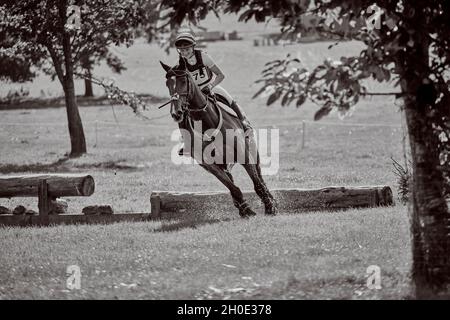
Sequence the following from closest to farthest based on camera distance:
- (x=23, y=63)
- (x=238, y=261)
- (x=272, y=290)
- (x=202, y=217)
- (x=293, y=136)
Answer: (x=272, y=290)
(x=238, y=261)
(x=202, y=217)
(x=293, y=136)
(x=23, y=63)

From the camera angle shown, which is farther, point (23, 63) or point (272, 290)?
point (23, 63)

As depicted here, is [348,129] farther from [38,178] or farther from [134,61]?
[134,61]

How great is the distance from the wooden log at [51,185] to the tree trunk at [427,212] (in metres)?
7.79

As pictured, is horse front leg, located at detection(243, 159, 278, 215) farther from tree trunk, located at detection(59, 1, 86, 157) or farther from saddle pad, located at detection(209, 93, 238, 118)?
tree trunk, located at detection(59, 1, 86, 157)

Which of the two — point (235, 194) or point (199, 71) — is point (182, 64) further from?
point (235, 194)

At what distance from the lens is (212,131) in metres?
14.9

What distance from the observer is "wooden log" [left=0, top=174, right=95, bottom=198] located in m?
15.4

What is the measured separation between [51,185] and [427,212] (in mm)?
8407

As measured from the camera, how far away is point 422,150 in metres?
8.96

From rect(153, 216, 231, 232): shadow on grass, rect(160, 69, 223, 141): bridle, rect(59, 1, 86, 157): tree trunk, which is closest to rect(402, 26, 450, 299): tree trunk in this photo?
rect(153, 216, 231, 232): shadow on grass

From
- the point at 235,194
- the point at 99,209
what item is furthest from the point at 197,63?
the point at 99,209

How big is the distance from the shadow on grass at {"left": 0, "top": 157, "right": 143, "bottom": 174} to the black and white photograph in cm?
A: 10

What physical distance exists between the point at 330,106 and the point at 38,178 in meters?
8.48

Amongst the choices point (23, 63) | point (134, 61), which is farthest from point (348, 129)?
point (134, 61)
